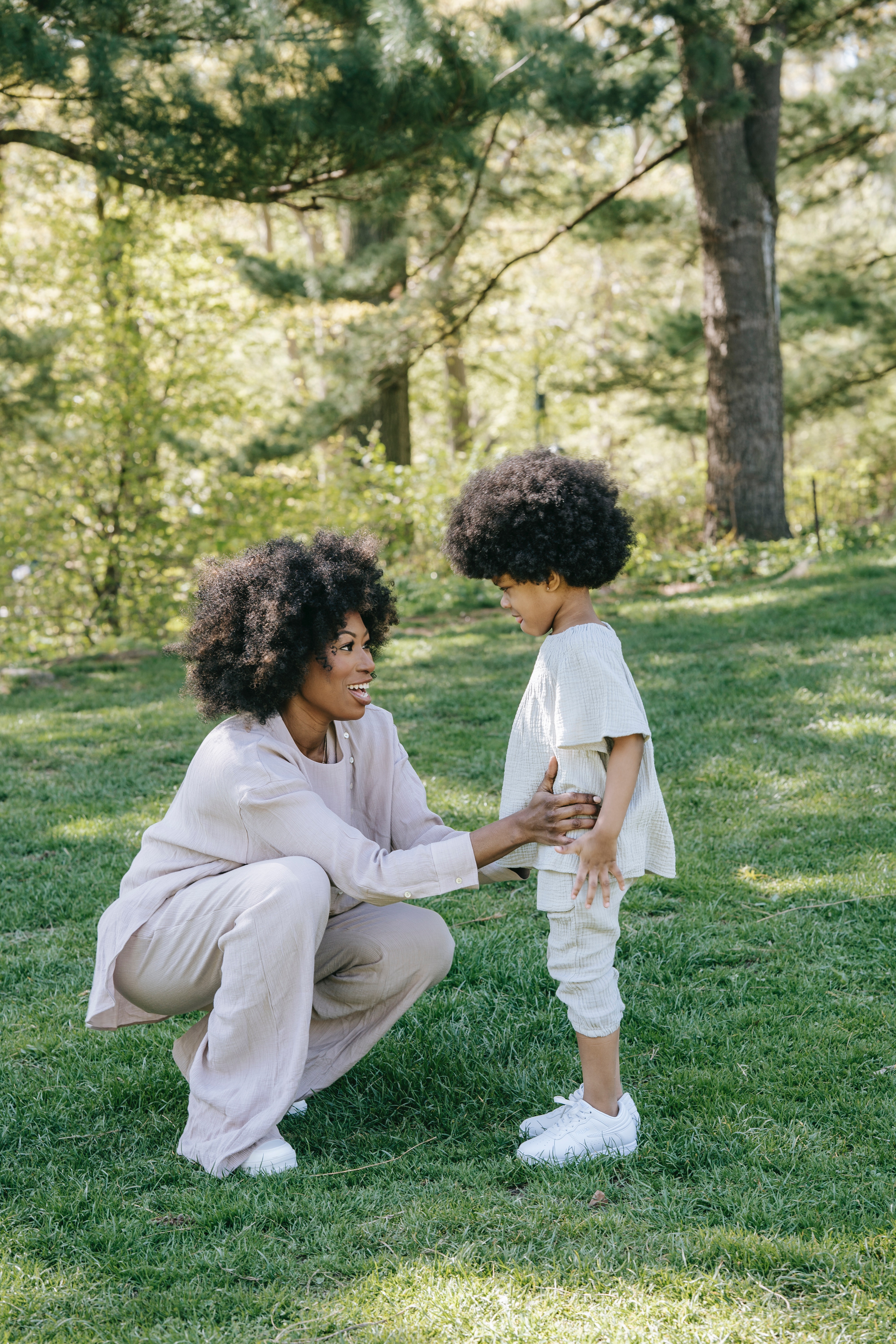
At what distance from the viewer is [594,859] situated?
2.27 metres

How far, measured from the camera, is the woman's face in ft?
8.14

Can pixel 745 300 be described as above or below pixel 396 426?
above

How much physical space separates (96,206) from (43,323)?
2.13 meters

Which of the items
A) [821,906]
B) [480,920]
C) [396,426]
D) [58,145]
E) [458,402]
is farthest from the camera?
[458,402]

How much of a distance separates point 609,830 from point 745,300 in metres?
8.86

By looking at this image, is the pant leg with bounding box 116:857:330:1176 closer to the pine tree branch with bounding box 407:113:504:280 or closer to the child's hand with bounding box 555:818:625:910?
the child's hand with bounding box 555:818:625:910

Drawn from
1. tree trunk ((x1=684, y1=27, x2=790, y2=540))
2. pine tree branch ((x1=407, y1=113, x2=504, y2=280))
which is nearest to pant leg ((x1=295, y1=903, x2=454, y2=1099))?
pine tree branch ((x1=407, y1=113, x2=504, y2=280))

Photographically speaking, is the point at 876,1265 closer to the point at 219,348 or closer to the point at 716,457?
the point at 716,457

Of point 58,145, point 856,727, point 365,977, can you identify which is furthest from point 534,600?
point 58,145

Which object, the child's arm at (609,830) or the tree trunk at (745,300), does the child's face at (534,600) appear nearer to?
the child's arm at (609,830)

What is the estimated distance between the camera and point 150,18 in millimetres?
7047

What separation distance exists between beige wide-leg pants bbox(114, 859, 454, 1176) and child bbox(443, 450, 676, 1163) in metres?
0.39

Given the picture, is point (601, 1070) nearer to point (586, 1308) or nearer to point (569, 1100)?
point (569, 1100)

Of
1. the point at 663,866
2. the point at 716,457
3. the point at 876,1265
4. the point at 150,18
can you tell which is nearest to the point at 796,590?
the point at 716,457
